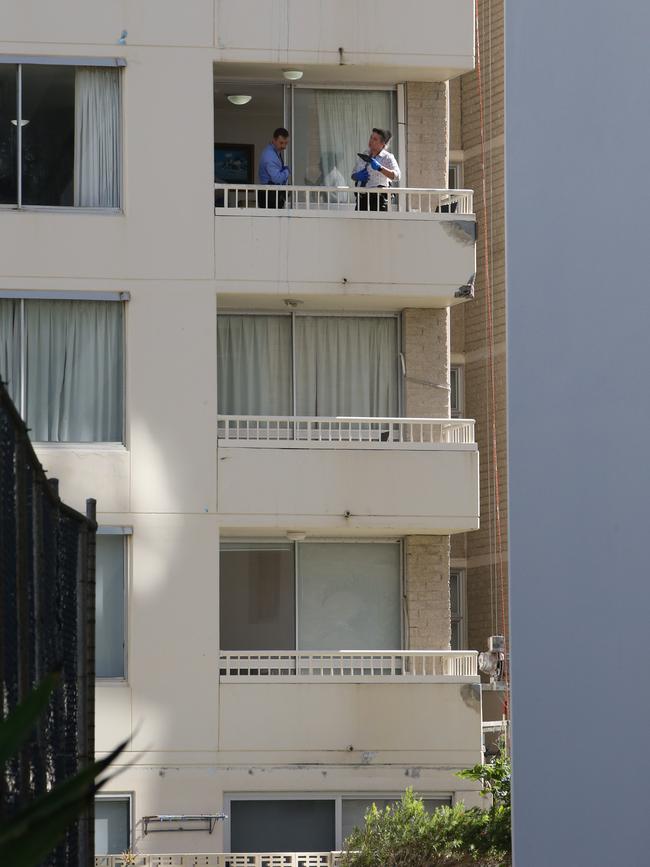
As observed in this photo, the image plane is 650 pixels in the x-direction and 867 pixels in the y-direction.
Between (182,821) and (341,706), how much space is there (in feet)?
7.46

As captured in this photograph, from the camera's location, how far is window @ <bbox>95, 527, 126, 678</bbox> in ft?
69.8

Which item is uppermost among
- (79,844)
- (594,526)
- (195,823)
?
(594,526)

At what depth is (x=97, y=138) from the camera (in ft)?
72.9

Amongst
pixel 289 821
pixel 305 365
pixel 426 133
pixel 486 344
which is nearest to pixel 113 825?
pixel 289 821

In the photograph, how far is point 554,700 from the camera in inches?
454

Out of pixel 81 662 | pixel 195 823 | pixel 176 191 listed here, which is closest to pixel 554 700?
pixel 81 662

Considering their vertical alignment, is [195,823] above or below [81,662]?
below

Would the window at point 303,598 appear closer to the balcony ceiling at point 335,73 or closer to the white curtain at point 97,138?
the white curtain at point 97,138

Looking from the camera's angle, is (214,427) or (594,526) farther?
(214,427)

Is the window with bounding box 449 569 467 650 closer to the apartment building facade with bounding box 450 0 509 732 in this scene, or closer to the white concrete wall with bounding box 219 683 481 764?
the apartment building facade with bounding box 450 0 509 732

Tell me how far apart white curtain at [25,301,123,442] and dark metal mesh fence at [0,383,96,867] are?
1309 centimetres

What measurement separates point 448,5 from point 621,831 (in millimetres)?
13931

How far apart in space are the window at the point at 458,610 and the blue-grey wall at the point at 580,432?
60.8ft

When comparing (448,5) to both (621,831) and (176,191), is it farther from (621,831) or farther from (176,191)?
(621,831)
